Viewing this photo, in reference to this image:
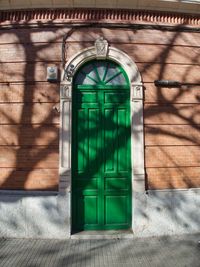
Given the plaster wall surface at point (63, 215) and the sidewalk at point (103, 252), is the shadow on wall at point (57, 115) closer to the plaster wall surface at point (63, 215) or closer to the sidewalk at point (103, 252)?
the plaster wall surface at point (63, 215)

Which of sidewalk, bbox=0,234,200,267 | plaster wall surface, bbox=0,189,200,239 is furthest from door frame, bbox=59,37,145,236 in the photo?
sidewalk, bbox=0,234,200,267

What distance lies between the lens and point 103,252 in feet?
15.1

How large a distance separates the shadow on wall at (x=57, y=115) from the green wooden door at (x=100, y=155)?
0.42 m

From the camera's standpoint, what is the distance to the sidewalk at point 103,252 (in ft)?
13.8

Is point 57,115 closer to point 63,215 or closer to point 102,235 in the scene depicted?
point 63,215

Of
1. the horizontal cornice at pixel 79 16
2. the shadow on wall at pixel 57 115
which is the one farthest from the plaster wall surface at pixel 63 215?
the horizontal cornice at pixel 79 16

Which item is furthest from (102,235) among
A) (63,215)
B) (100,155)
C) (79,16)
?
(79,16)

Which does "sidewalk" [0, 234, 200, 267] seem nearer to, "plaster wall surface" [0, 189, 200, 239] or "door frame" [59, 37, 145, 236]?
"plaster wall surface" [0, 189, 200, 239]

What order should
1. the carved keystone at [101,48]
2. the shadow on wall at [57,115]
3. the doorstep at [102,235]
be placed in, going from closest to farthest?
the doorstep at [102,235], the shadow on wall at [57,115], the carved keystone at [101,48]

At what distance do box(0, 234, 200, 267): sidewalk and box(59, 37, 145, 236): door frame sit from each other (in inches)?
19.3

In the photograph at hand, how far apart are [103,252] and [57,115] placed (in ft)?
9.01

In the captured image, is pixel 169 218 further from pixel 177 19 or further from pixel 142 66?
pixel 177 19

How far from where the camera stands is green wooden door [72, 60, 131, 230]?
5484 mm

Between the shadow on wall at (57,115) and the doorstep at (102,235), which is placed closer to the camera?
the doorstep at (102,235)
